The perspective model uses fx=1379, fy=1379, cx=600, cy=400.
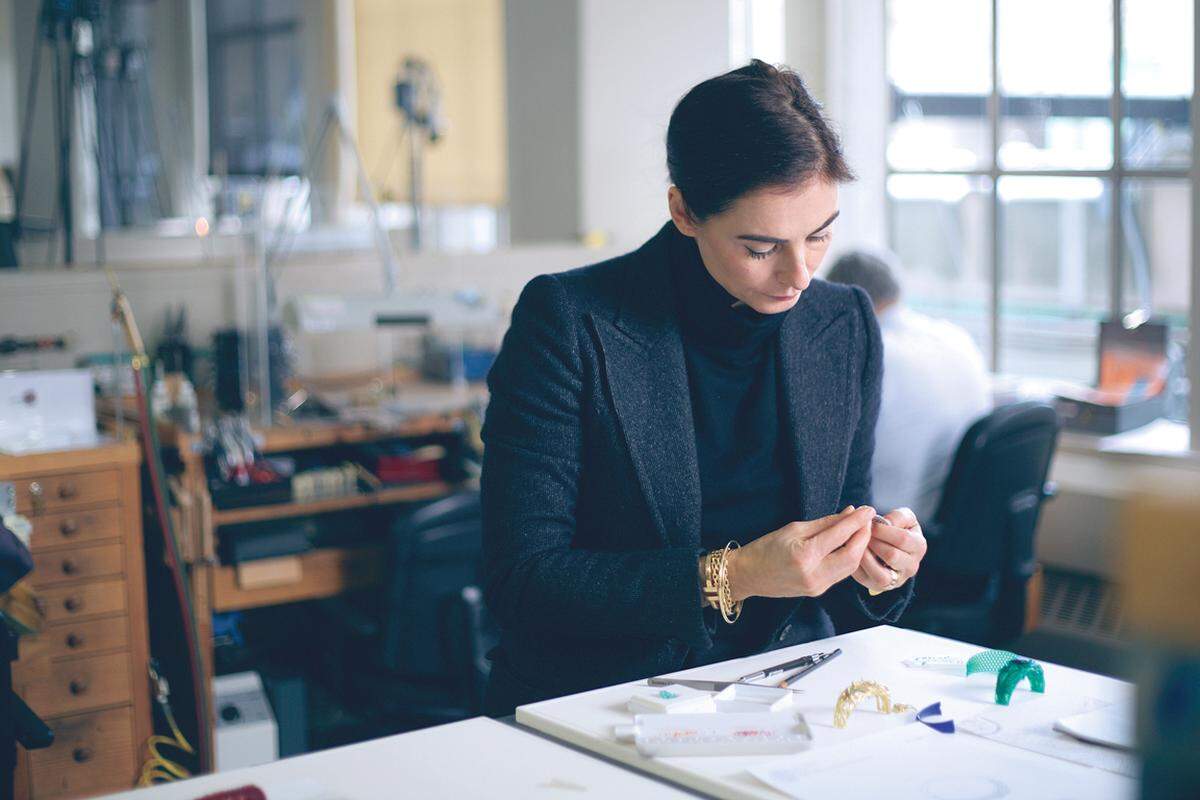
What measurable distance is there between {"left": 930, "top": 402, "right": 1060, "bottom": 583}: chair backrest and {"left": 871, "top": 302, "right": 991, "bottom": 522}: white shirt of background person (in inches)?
6.1

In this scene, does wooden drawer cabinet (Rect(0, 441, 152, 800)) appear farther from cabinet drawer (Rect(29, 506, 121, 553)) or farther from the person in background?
the person in background

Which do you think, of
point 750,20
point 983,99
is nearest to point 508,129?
point 750,20

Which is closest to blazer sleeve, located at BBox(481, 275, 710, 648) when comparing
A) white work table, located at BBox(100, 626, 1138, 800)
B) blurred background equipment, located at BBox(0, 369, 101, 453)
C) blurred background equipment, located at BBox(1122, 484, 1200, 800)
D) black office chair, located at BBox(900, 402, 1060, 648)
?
white work table, located at BBox(100, 626, 1138, 800)

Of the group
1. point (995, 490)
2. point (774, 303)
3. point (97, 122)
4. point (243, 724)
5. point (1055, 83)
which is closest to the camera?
point (774, 303)

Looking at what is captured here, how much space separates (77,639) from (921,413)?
189 cm

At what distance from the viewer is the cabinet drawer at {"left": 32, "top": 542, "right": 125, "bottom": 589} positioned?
278 centimetres

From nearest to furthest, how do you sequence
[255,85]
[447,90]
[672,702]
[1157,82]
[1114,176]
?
[672,702], [1157,82], [1114,176], [447,90], [255,85]

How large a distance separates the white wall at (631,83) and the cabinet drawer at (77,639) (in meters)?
1.91

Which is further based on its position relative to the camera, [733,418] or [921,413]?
[921,413]

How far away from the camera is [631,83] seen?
13.6 feet

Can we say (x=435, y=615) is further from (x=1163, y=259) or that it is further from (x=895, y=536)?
(x=1163, y=259)

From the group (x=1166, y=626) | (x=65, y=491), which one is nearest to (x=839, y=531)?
(x=1166, y=626)

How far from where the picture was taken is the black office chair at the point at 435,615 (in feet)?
9.60

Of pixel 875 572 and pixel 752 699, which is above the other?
pixel 875 572
